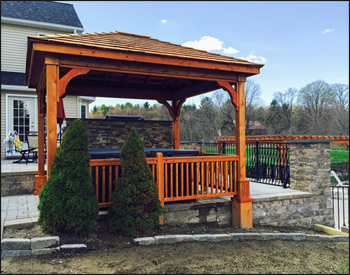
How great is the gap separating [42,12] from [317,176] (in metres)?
12.6

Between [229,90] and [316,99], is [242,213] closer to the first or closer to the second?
[229,90]

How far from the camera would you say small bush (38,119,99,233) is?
369 centimetres

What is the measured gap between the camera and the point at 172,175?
192 inches

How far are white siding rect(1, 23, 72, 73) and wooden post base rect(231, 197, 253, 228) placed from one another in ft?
33.7

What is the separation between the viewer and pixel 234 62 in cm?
515

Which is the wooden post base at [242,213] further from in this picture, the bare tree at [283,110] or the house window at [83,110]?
the bare tree at [283,110]

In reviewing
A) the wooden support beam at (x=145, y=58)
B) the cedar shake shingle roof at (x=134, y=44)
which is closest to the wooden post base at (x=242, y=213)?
the wooden support beam at (x=145, y=58)

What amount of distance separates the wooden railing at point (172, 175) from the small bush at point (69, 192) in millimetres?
477

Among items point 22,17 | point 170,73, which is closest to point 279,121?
point 22,17

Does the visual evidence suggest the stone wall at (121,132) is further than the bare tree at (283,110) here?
No

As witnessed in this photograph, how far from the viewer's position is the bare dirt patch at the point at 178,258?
10.4ft

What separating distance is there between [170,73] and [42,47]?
6.72ft

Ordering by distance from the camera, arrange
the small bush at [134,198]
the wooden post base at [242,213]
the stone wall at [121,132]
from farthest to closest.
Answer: the stone wall at [121,132]
the wooden post base at [242,213]
the small bush at [134,198]

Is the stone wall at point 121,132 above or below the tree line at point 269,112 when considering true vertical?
below
